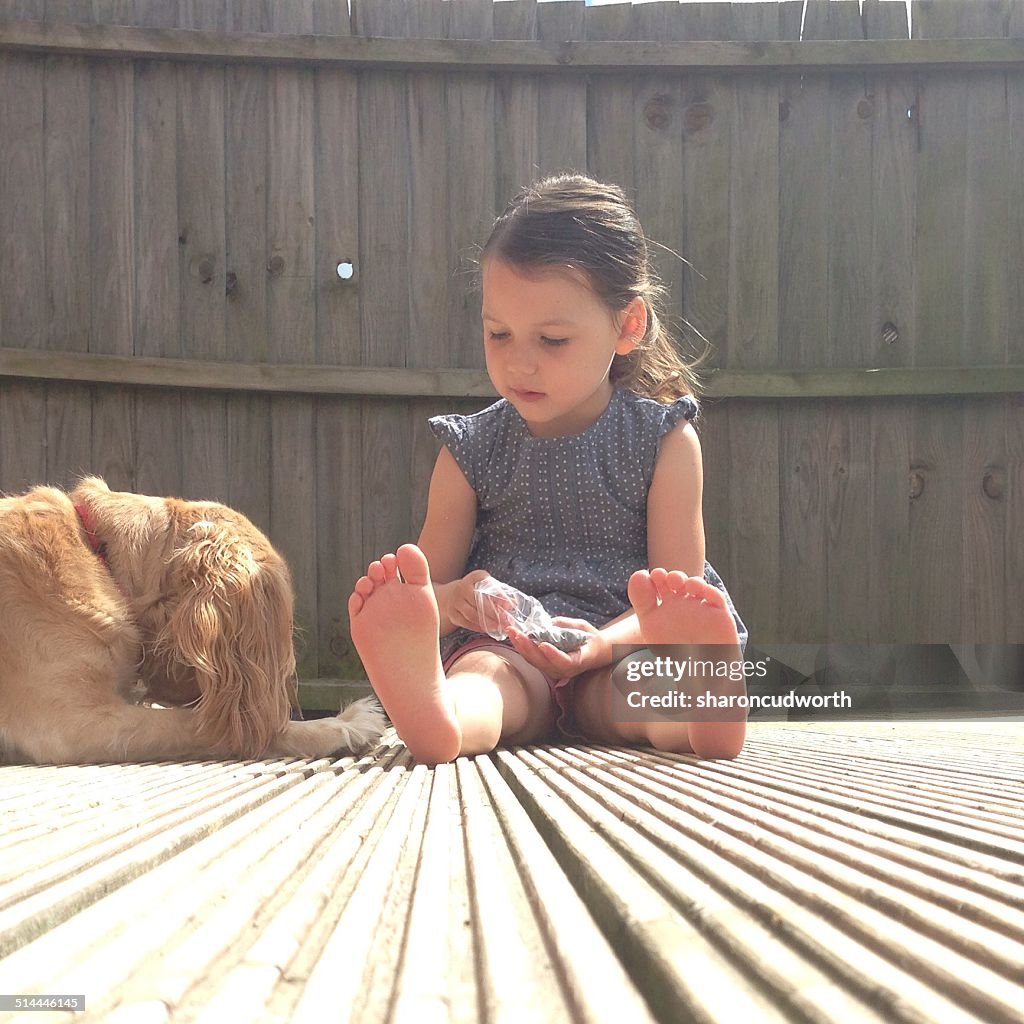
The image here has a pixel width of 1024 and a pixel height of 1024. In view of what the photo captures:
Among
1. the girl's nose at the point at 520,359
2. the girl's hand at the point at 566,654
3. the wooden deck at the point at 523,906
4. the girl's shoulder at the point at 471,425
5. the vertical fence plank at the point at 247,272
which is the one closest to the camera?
the wooden deck at the point at 523,906

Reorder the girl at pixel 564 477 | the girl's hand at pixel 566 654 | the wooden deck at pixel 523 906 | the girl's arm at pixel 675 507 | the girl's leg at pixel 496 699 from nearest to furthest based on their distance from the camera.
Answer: the wooden deck at pixel 523 906, the girl's leg at pixel 496 699, the girl's hand at pixel 566 654, the girl at pixel 564 477, the girl's arm at pixel 675 507

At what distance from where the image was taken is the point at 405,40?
11.2 ft

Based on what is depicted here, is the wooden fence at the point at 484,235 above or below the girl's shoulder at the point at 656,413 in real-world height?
above

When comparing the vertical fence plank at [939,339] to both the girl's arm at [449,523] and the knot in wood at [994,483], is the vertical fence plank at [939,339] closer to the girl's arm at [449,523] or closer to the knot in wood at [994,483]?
the knot in wood at [994,483]

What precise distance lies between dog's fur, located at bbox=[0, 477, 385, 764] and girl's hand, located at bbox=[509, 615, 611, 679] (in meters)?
0.38

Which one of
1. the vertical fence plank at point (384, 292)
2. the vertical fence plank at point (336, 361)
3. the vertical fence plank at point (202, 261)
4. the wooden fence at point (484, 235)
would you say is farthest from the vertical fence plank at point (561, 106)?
the vertical fence plank at point (202, 261)

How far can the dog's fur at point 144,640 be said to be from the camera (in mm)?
1751

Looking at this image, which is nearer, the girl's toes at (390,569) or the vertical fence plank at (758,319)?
the girl's toes at (390,569)

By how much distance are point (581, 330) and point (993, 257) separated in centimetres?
223

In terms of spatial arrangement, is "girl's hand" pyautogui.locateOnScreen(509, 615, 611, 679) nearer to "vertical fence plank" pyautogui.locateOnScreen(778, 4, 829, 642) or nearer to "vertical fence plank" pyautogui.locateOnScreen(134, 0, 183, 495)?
"vertical fence plank" pyautogui.locateOnScreen(778, 4, 829, 642)

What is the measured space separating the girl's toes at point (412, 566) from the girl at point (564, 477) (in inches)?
8.7

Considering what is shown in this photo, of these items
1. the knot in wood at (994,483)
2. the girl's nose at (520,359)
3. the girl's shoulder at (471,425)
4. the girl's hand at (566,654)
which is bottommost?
the girl's hand at (566,654)

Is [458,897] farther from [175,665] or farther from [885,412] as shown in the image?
[885,412]

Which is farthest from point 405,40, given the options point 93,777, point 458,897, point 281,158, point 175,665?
point 458,897
